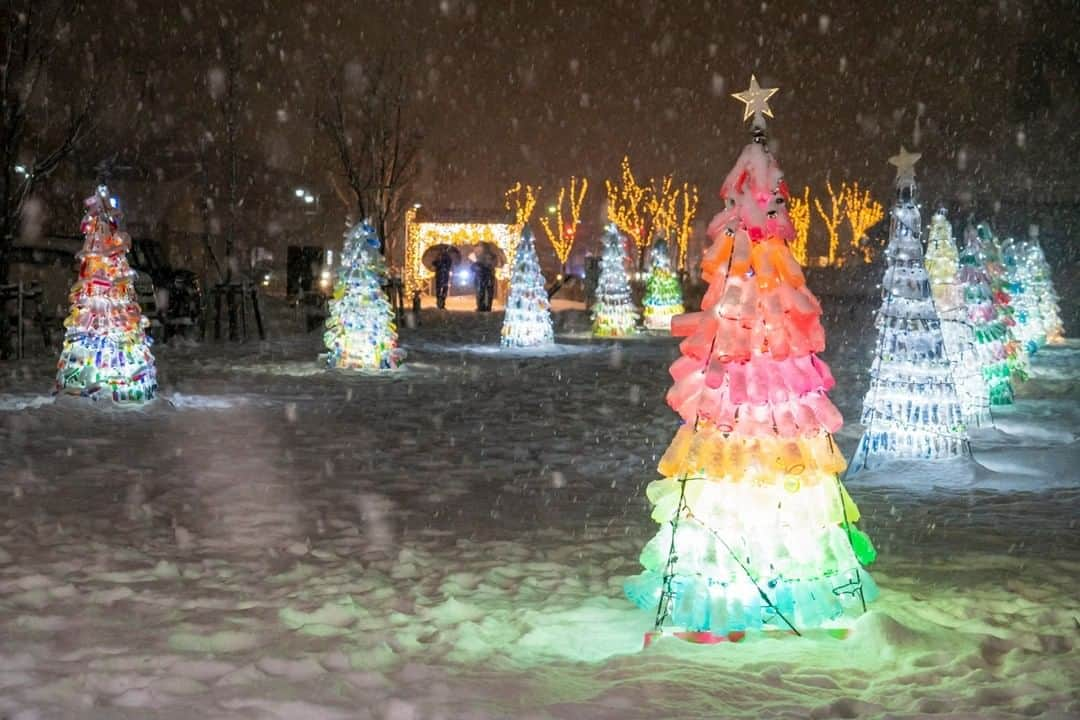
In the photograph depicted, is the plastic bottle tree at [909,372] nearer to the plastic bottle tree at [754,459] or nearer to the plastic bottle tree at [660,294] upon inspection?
the plastic bottle tree at [754,459]

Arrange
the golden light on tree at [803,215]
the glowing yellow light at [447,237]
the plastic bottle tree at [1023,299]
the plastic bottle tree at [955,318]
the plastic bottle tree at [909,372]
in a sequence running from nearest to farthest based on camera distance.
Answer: the plastic bottle tree at [909,372] < the plastic bottle tree at [955,318] < the plastic bottle tree at [1023,299] < the glowing yellow light at [447,237] < the golden light on tree at [803,215]

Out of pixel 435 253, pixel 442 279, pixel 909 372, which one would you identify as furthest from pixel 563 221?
pixel 909 372

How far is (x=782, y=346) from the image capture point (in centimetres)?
545

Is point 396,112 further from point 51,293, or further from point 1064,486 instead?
point 1064,486

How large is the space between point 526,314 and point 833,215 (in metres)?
66.1

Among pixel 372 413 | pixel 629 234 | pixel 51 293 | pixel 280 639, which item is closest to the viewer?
pixel 280 639

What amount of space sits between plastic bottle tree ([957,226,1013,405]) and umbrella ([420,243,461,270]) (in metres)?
34.2

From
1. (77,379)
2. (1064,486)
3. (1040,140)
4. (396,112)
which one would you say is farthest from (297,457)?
(1040,140)

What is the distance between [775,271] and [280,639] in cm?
314

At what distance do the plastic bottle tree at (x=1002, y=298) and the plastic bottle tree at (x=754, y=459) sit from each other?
10.5 m

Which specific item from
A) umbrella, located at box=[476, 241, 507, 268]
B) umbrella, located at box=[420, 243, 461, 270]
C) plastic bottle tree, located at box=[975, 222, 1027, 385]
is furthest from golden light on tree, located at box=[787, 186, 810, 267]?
plastic bottle tree, located at box=[975, 222, 1027, 385]

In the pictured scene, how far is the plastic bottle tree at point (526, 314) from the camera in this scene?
2389 cm

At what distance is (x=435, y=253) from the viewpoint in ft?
184

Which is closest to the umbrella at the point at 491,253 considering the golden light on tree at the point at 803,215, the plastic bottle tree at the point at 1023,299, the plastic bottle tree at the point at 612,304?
the plastic bottle tree at the point at 612,304
